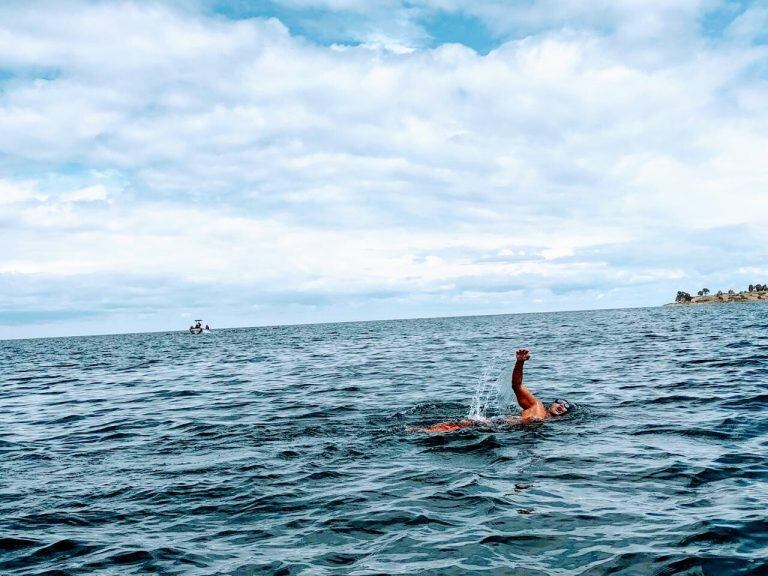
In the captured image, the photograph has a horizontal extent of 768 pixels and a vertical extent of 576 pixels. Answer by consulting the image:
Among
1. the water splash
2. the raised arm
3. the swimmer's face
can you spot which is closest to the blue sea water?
the water splash

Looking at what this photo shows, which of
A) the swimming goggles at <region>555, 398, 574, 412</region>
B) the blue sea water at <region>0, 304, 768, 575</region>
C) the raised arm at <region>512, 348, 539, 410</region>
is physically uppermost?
the raised arm at <region>512, 348, 539, 410</region>

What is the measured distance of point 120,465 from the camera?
12.6 metres

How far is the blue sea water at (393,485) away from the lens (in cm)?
741

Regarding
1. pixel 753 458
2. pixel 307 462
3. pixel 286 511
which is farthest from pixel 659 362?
pixel 286 511

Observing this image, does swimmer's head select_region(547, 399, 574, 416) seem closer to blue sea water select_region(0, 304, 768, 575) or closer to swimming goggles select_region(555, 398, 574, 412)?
swimming goggles select_region(555, 398, 574, 412)

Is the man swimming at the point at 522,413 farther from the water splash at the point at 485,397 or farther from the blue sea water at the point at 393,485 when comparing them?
the water splash at the point at 485,397

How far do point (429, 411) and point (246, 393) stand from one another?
8.89m

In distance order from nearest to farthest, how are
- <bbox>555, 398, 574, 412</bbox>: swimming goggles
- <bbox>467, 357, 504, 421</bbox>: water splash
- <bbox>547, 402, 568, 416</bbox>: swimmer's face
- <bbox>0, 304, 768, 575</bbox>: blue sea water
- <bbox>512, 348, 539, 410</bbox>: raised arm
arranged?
<bbox>0, 304, 768, 575</bbox>: blue sea water → <bbox>512, 348, 539, 410</bbox>: raised arm → <bbox>547, 402, 568, 416</bbox>: swimmer's face → <bbox>555, 398, 574, 412</bbox>: swimming goggles → <bbox>467, 357, 504, 421</bbox>: water splash

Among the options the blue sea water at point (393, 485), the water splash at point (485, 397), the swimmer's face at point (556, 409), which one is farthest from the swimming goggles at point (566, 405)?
the water splash at point (485, 397)

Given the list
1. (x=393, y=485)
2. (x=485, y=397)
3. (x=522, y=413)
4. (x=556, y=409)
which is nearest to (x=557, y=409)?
(x=556, y=409)

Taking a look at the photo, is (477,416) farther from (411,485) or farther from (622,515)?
(622,515)

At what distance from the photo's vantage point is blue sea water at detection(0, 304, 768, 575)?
7.41 m

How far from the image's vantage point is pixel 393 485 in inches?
404

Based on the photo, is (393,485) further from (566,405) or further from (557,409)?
(566,405)
